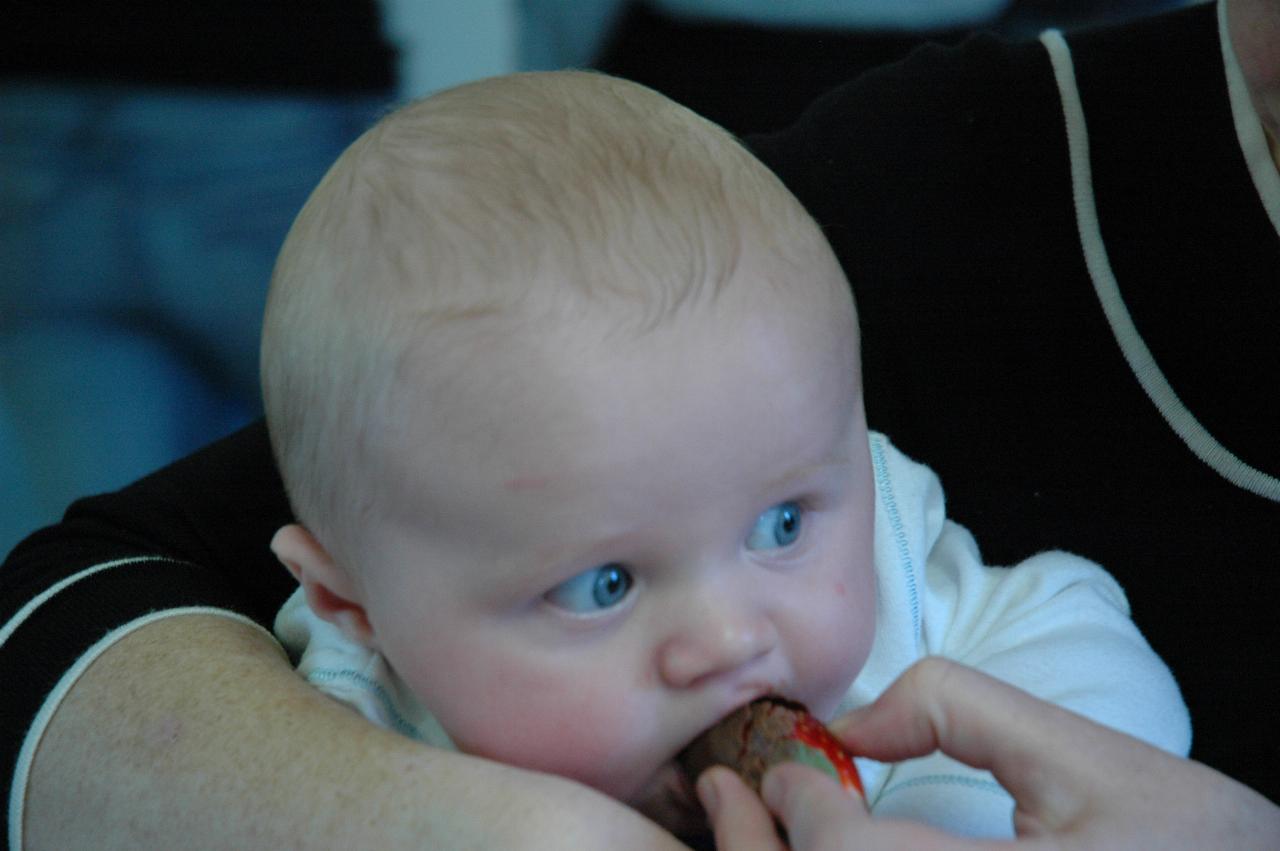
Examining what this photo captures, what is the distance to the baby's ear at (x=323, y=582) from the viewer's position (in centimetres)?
83

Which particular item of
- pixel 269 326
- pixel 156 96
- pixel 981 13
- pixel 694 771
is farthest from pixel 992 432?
pixel 156 96

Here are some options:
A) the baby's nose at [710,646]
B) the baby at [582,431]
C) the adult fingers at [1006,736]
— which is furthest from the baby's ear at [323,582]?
the adult fingers at [1006,736]

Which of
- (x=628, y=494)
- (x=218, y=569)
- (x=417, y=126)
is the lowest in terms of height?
(x=218, y=569)

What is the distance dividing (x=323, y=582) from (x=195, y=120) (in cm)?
163

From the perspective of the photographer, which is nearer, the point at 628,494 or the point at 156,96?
the point at 628,494

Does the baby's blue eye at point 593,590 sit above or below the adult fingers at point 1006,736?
above

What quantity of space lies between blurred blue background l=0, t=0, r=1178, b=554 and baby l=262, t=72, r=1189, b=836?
1497mm

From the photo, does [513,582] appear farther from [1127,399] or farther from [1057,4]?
[1057,4]

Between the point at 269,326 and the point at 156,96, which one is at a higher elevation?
the point at 269,326

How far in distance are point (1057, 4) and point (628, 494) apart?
6.28 feet

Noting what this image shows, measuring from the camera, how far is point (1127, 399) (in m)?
0.98

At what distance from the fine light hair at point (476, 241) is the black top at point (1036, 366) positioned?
27 centimetres

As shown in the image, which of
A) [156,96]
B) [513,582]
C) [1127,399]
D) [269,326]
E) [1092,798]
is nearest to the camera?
[1092,798]

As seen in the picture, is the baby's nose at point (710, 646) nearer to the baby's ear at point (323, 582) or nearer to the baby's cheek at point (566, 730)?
the baby's cheek at point (566, 730)
